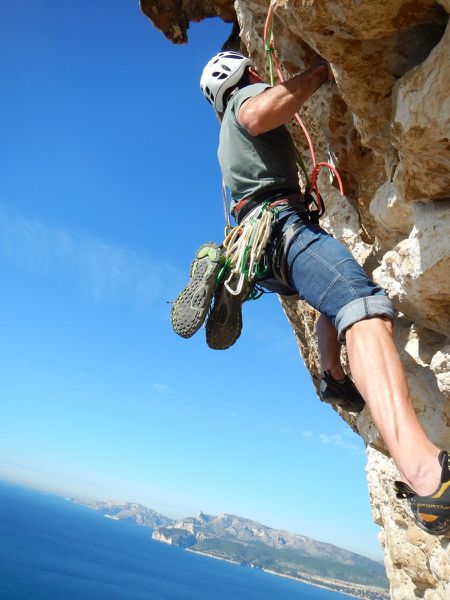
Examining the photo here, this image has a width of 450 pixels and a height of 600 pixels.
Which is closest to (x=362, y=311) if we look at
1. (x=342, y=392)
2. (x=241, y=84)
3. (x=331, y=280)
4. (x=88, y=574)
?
(x=331, y=280)

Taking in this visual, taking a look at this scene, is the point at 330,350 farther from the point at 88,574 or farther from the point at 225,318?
the point at 88,574

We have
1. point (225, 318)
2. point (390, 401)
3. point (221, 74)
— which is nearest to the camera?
point (390, 401)

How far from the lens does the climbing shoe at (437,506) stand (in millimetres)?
1508

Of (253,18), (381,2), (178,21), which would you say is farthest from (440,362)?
(178,21)

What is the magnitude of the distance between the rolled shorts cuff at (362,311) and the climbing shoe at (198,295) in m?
1.03

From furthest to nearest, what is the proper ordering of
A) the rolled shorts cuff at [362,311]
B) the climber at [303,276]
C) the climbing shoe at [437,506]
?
1. the rolled shorts cuff at [362,311]
2. the climber at [303,276]
3. the climbing shoe at [437,506]

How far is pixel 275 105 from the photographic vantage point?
251cm

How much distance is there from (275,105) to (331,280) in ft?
3.47

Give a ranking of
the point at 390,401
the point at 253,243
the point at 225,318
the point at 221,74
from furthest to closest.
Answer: the point at 225,318 → the point at 221,74 → the point at 253,243 → the point at 390,401

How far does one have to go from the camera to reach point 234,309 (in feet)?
10.4

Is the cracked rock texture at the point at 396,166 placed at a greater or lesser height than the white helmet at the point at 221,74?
lesser

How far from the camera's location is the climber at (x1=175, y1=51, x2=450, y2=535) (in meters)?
Result: 1.66

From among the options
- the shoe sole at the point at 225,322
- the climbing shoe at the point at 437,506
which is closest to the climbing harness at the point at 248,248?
the shoe sole at the point at 225,322

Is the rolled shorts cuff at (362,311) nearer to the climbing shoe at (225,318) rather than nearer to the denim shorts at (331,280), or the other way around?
the denim shorts at (331,280)
